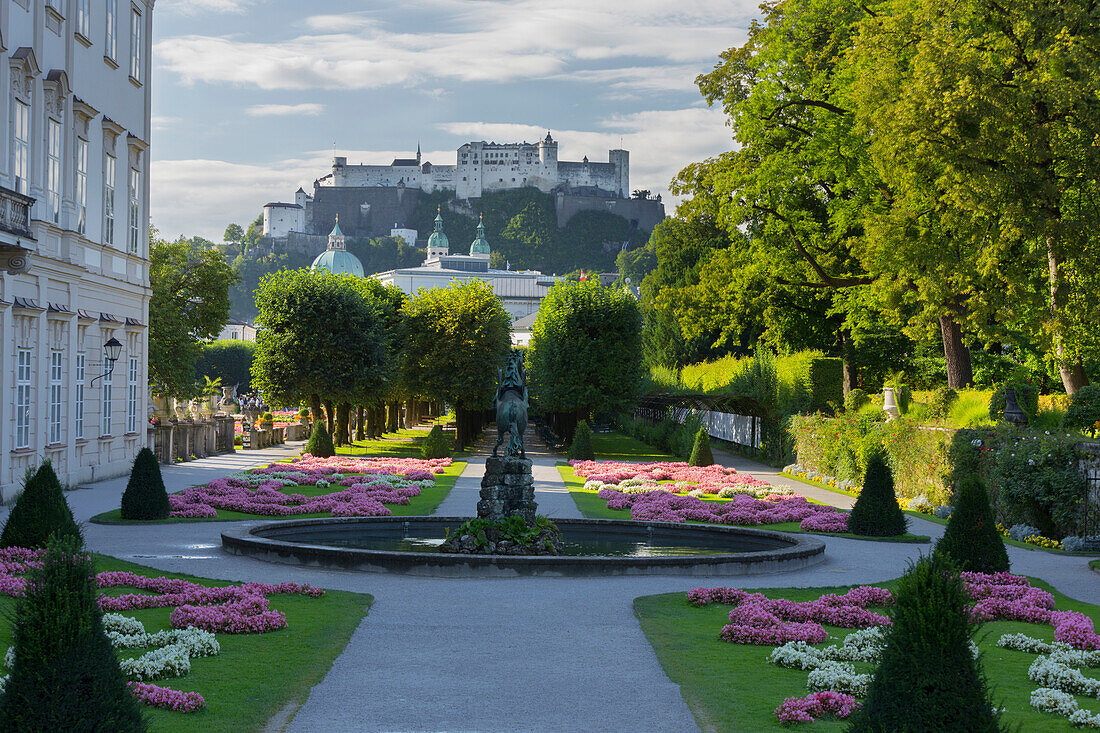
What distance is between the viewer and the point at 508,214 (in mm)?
189000

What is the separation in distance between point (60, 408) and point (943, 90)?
20.1 meters

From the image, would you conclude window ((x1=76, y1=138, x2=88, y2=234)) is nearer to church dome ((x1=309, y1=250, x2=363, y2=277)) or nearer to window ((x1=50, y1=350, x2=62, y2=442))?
window ((x1=50, y1=350, x2=62, y2=442))

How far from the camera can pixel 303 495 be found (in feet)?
78.4

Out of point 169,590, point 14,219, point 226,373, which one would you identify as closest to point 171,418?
point 14,219

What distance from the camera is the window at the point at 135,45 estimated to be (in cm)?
2878

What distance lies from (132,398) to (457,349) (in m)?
17.5

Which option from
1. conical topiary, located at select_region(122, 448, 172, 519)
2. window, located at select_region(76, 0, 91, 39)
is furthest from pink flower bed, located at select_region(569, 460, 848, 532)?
window, located at select_region(76, 0, 91, 39)

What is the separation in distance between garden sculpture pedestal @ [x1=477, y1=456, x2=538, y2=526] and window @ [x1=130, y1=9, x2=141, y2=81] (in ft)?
62.8

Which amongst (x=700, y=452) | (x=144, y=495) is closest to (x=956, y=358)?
(x=700, y=452)

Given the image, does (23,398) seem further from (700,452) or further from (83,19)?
(700,452)

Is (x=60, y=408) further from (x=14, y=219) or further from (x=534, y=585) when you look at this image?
A: (x=534, y=585)

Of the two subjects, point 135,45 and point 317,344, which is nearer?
point 135,45

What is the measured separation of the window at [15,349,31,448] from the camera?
21.2 metres

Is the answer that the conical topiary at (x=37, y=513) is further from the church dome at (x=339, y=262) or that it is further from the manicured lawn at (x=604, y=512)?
the church dome at (x=339, y=262)
